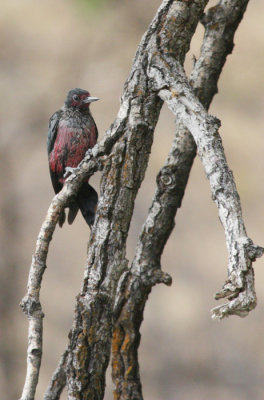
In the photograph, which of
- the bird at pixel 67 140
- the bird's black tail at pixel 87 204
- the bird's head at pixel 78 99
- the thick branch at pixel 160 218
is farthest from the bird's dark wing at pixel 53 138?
the thick branch at pixel 160 218

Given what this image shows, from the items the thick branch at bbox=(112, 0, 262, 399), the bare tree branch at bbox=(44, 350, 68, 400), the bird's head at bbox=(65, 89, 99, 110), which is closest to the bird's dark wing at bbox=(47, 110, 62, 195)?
the bird's head at bbox=(65, 89, 99, 110)

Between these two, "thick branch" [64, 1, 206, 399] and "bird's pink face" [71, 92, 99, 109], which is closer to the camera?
"thick branch" [64, 1, 206, 399]

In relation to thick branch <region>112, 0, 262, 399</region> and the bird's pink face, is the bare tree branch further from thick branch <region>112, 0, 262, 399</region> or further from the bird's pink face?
the bird's pink face

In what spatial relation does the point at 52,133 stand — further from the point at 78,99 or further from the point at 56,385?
the point at 56,385

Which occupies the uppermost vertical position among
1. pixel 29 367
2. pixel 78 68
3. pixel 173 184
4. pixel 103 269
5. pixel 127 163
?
pixel 78 68

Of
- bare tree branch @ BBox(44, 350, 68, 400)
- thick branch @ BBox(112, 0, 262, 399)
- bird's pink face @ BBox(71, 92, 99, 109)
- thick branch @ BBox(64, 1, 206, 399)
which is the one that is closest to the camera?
thick branch @ BBox(64, 1, 206, 399)

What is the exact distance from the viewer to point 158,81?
117 inches

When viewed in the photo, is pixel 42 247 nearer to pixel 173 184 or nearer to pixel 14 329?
pixel 173 184

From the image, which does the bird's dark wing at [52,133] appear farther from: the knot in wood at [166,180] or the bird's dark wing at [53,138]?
the knot in wood at [166,180]

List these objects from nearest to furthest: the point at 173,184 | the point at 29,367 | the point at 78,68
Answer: the point at 29,367 < the point at 173,184 < the point at 78,68

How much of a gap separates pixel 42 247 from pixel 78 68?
17.5 feet

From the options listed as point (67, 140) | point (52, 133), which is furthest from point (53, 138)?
point (67, 140)

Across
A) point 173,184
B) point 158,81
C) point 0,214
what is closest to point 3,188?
point 0,214

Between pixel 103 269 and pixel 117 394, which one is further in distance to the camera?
pixel 117 394
